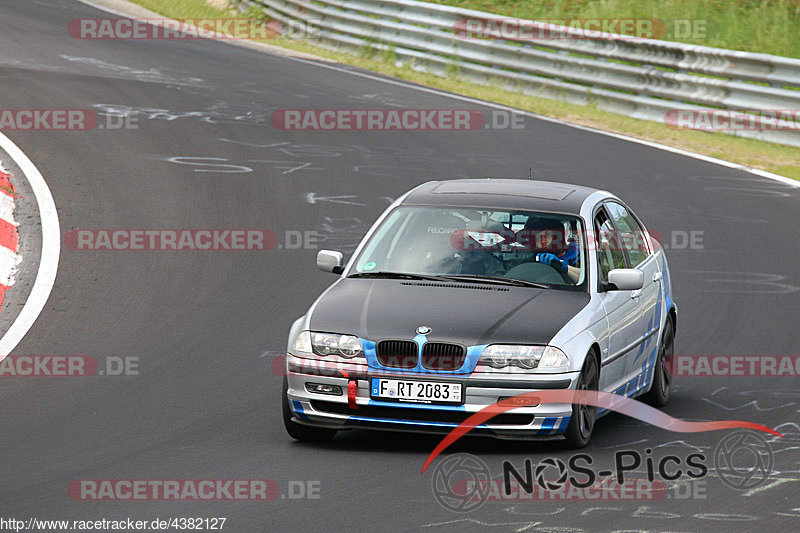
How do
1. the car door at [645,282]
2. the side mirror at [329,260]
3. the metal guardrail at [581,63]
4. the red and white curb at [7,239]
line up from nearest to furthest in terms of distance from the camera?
the side mirror at [329,260] → the car door at [645,282] → the red and white curb at [7,239] → the metal guardrail at [581,63]

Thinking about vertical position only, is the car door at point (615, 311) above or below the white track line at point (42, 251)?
above

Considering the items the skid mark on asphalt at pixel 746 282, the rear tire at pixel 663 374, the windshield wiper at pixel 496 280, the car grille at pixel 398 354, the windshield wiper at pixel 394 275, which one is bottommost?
the skid mark on asphalt at pixel 746 282

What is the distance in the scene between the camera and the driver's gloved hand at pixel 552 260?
29.5 ft

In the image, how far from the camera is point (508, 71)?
24469 mm

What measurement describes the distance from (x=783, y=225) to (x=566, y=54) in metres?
8.43

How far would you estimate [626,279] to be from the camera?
8820mm

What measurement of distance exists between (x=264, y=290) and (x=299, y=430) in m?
4.21

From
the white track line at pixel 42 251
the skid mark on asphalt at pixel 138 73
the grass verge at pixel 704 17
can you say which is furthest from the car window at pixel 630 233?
the grass verge at pixel 704 17

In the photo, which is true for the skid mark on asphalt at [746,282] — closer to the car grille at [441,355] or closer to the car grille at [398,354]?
the car grille at [441,355]

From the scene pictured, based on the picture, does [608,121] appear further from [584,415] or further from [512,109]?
[584,415]

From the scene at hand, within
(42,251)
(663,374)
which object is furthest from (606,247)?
(42,251)

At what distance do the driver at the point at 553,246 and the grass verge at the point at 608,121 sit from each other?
1029 centimetres

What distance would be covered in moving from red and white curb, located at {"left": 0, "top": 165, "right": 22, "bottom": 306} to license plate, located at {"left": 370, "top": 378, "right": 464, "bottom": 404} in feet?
15.5

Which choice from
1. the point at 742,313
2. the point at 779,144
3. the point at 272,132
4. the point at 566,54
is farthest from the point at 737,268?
the point at 566,54
